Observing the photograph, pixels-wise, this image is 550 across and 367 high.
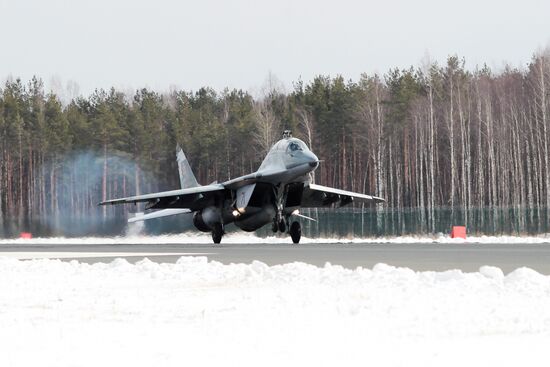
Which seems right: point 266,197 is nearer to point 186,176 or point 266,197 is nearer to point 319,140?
point 186,176

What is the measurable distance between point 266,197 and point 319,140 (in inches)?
2108

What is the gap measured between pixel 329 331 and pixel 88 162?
8671 cm

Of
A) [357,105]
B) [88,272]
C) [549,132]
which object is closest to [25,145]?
[357,105]

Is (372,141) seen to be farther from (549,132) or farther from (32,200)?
(32,200)

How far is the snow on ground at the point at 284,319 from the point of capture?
8094mm

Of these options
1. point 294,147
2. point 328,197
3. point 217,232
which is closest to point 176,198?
point 217,232

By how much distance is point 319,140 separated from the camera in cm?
9094

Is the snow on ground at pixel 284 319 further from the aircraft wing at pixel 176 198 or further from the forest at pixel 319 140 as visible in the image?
the forest at pixel 319 140

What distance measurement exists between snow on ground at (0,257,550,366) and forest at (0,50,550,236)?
60.6 meters

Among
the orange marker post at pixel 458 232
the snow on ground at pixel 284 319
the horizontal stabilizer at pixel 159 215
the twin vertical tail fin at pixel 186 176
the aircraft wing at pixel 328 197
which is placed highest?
the twin vertical tail fin at pixel 186 176

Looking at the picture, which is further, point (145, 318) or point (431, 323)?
point (145, 318)

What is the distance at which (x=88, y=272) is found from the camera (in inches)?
709

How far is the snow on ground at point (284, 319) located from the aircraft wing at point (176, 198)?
23161mm

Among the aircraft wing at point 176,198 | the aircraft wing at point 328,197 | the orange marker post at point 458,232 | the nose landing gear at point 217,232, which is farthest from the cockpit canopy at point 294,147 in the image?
the orange marker post at point 458,232
